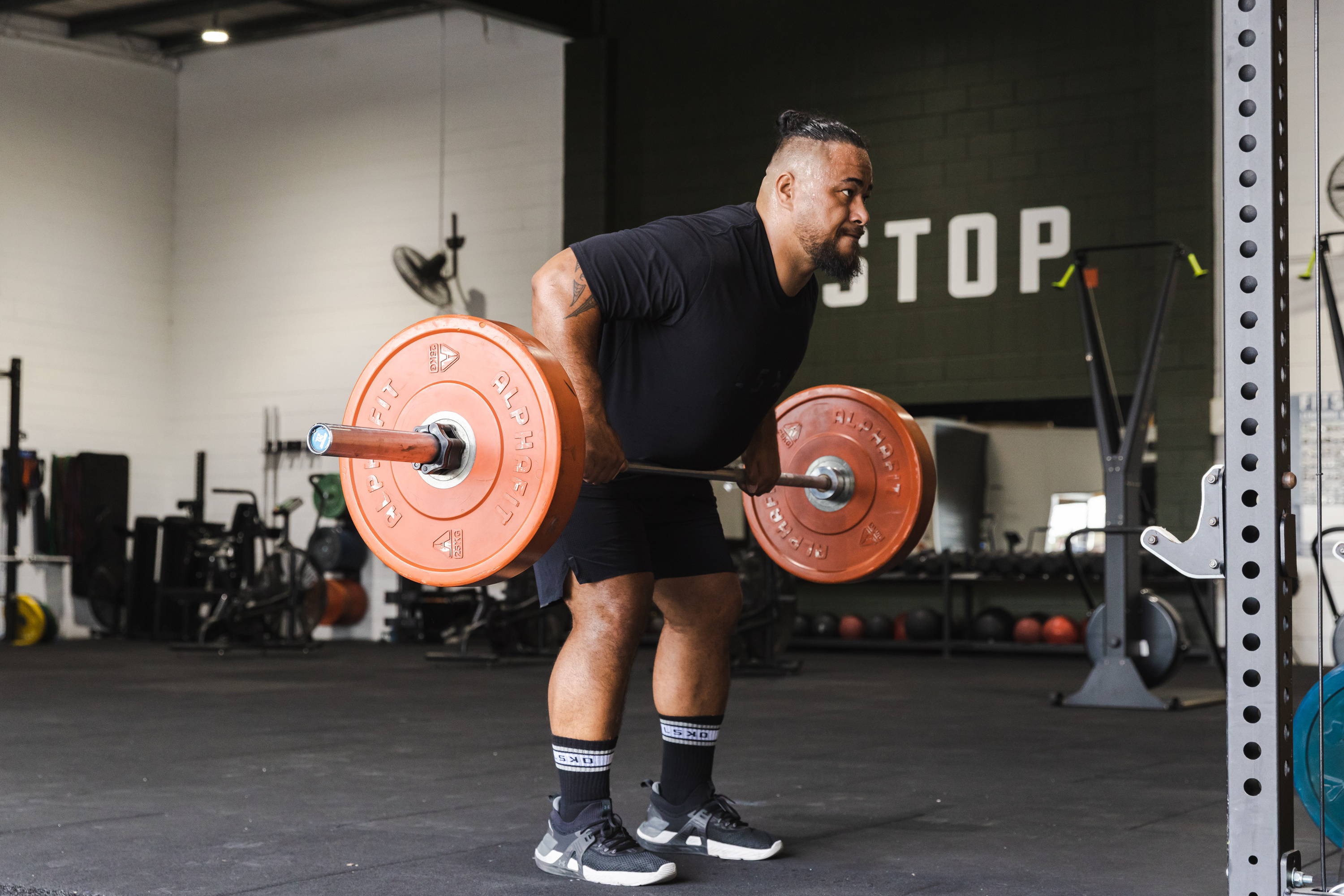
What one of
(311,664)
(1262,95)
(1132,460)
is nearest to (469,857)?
Result: (1262,95)

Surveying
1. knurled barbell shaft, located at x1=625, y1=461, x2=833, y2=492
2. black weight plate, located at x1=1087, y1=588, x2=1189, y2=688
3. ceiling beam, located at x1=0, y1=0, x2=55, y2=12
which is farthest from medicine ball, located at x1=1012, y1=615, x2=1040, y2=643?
ceiling beam, located at x1=0, y1=0, x2=55, y2=12

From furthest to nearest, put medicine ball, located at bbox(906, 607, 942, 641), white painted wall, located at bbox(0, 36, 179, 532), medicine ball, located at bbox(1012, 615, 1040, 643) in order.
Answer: white painted wall, located at bbox(0, 36, 179, 532)
medicine ball, located at bbox(906, 607, 942, 641)
medicine ball, located at bbox(1012, 615, 1040, 643)

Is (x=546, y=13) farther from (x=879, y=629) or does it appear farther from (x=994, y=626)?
(x=994, y=626)

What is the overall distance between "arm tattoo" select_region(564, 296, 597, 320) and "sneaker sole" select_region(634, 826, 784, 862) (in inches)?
31.6

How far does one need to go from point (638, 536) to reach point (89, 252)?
889 centimetres

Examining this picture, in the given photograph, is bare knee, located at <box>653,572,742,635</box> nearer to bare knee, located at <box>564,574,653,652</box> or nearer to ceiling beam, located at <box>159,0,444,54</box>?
bare knee, located at <box>564,574,653,652</box>

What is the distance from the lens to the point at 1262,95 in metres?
1.51

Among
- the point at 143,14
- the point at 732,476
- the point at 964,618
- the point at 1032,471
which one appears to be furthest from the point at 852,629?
the point at 143,14

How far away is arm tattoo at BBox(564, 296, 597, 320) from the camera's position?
6.79 feet

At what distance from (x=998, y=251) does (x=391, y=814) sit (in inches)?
244

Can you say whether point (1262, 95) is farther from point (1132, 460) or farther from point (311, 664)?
point (311, 664)

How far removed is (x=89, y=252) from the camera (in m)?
10.1

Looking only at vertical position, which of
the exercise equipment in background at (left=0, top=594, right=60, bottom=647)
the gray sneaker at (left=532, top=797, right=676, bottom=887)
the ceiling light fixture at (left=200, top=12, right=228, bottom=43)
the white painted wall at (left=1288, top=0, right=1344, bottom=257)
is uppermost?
the ceiling light fixture at (left=200, top=12, right=228, bottom=43)

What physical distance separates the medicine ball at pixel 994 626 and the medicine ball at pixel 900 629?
1.23 ft
